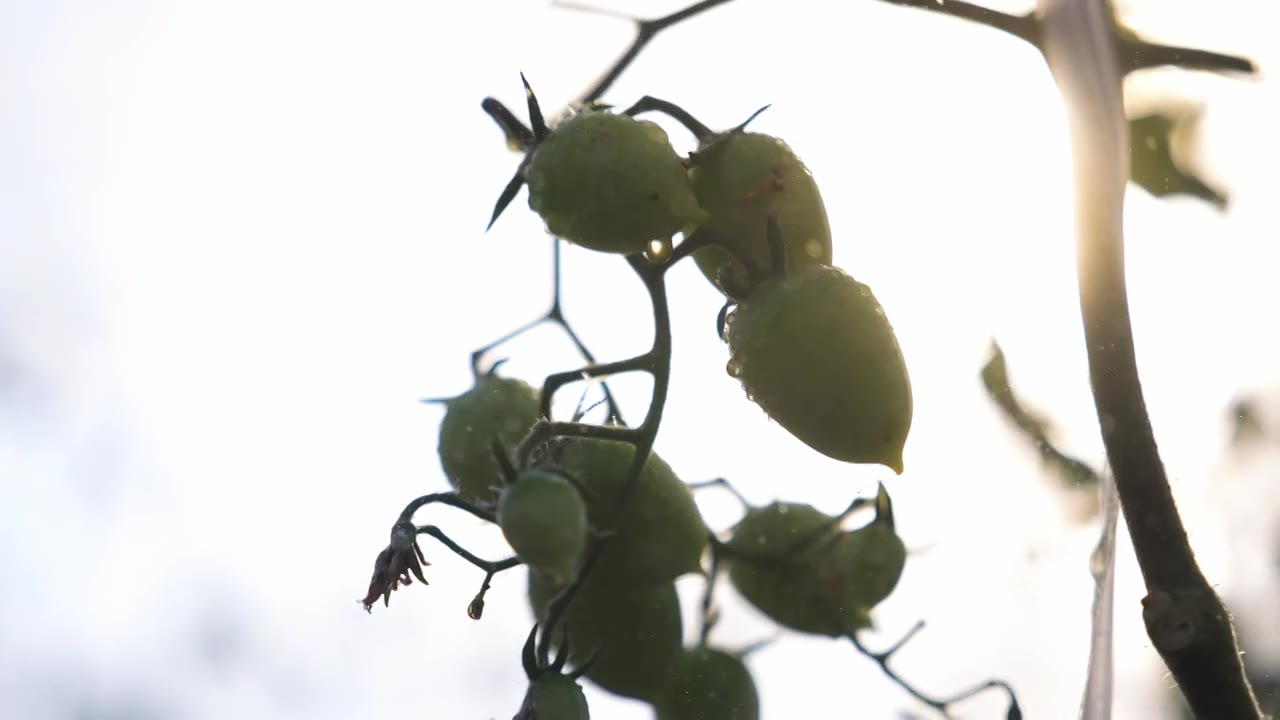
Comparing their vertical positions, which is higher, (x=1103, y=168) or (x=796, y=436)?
(x=1103, y=168)

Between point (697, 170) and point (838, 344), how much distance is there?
124mm

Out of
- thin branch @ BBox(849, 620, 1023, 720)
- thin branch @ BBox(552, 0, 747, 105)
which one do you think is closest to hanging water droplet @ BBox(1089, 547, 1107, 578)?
thin branch @ BBox(849, 620, 1023, 720)

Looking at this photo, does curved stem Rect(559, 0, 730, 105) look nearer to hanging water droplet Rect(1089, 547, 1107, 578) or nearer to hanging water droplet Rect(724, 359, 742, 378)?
hanging water droplet Rect(724, 359, 742, 378)

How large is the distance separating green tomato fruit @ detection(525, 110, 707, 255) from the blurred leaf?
30 centimetres

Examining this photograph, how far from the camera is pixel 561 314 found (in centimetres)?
67

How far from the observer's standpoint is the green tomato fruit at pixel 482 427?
0.55 metres

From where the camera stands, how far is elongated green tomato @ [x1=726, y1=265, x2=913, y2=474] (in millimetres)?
413

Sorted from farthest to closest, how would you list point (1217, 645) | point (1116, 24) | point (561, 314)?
point (561, 314) < point (1116, 24) < point (1217, 645)

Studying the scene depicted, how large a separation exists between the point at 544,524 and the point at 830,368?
12 cm

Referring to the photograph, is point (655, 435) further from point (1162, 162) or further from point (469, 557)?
point (1162, 162)

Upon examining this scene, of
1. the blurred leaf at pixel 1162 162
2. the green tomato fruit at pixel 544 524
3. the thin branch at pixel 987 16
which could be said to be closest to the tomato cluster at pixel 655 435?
the green tomato fruit at pixel 544 524

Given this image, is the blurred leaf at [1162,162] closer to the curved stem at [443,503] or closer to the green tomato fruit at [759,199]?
the green tomato fruit at [759,199]

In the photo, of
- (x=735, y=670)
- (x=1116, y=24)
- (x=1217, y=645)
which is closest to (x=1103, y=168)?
(x=1116, y=24)

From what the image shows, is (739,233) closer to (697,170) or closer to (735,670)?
(697,170)
